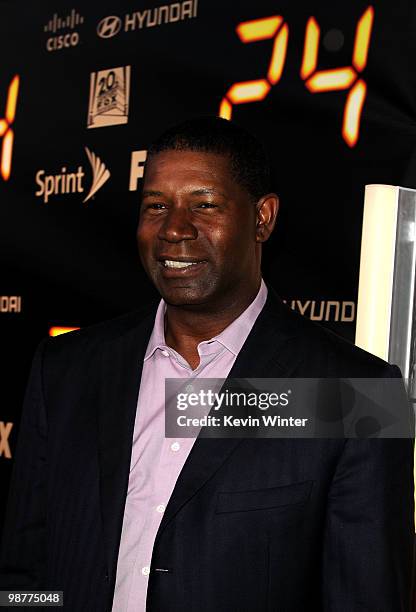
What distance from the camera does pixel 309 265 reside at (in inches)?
90.0

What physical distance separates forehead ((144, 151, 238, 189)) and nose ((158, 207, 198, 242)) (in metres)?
0.06

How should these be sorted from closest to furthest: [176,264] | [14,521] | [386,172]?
[176,264] < [14,521] < [386,172]

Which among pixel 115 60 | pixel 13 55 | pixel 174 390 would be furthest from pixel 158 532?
pixel 13 55

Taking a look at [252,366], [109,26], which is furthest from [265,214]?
[109,26]

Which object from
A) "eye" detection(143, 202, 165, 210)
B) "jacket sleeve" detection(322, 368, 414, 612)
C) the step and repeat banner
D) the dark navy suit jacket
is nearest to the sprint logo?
the step and repeat banner

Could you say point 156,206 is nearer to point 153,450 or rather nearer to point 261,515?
point 153,450

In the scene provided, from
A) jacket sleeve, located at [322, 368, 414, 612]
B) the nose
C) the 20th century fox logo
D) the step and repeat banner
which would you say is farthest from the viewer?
the 20th century fox logo

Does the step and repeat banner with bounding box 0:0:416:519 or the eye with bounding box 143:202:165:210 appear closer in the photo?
the eye with bounding box 143:202:165:210

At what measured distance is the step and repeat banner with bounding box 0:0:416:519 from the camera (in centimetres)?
217

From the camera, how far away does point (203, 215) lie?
1.61 meters

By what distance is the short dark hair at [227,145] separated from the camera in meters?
1.66

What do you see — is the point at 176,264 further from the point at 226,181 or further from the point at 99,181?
the point at 99,181

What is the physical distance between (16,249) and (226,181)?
1655mm

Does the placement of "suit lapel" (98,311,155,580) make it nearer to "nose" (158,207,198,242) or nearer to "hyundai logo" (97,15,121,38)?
"nose" (158,207,198,242)
